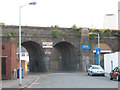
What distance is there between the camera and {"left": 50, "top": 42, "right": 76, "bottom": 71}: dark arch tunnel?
169ft

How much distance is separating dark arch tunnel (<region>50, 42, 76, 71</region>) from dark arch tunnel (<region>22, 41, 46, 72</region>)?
5.50 metres

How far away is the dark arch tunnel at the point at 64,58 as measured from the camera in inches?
2025

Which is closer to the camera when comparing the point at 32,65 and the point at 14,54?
the point at 14,54

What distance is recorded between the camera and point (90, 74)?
34750 millimetres

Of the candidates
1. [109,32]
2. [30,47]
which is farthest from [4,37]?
[109,32]

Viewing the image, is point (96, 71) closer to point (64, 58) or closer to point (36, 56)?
point (36, 56)

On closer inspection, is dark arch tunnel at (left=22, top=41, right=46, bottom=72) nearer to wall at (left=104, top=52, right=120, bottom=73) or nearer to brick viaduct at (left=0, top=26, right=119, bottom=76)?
brick viaduct at (left=0, top=26, right=119, bottom=76)

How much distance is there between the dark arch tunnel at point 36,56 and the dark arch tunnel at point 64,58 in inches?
217

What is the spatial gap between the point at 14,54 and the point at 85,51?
22.9 m

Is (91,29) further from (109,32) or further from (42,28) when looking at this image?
(42,28)

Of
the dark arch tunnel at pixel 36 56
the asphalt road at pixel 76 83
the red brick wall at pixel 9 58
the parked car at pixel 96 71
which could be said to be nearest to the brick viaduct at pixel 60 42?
the dark arch tunnel at pixel 36 56

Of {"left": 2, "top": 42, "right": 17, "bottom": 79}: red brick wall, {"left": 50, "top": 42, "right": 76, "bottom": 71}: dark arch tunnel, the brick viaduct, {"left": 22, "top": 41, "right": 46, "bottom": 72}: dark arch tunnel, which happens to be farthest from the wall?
{"left": 2, "top": 42, "right": 17, "bottom": 79}: red brick wall

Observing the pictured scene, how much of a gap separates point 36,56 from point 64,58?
775 centimetres

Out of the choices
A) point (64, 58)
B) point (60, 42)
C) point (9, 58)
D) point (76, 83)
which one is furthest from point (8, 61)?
point (64, 58)
